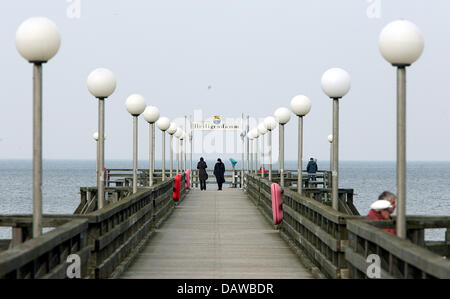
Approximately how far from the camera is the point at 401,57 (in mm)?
6898

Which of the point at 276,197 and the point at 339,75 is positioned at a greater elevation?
the point at 339,75

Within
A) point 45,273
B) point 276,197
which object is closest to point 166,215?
point 276,197

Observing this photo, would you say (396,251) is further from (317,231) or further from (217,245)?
(217,245)

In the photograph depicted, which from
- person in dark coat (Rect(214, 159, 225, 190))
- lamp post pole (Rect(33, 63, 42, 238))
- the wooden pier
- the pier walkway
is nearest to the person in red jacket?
the wooden pier

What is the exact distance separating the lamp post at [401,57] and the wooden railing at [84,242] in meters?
2.84

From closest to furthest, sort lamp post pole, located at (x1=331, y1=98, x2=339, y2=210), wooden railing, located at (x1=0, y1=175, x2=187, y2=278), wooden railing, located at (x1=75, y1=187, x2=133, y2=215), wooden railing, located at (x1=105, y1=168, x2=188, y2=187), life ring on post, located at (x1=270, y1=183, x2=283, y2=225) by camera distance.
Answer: wooden railing, located at (x1=0, y1=175, x2=187, y2=278), lamp post pole, located at (x1=331, y1=98, x2=339, y2=210), life ring on post, located at (x1=270, y1=183, x2=283, y2=225), wooden railing, located at (x1=75, y1=187, x2=133, y2=215), wooden railing, located at (x1=105, y1=168, x2=188, y2=187)

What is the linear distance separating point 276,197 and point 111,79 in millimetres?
4606

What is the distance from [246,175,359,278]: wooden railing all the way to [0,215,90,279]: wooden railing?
8.50 feet

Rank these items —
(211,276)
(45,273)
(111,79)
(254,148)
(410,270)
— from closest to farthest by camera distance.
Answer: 1. (410,270)
2. (45,273)
3. (211,276)
4. (111,79)
5. (254,148)

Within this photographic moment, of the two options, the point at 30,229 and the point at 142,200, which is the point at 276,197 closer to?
the point at 142,200

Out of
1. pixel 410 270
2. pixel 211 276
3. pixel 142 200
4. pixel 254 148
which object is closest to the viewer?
pixel 410 270

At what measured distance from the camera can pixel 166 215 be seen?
18516mm

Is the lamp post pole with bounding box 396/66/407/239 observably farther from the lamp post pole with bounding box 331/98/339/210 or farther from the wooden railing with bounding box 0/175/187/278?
the wooden railing with bounding box 0/175/187/278

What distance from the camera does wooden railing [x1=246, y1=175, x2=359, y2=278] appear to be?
847cm
